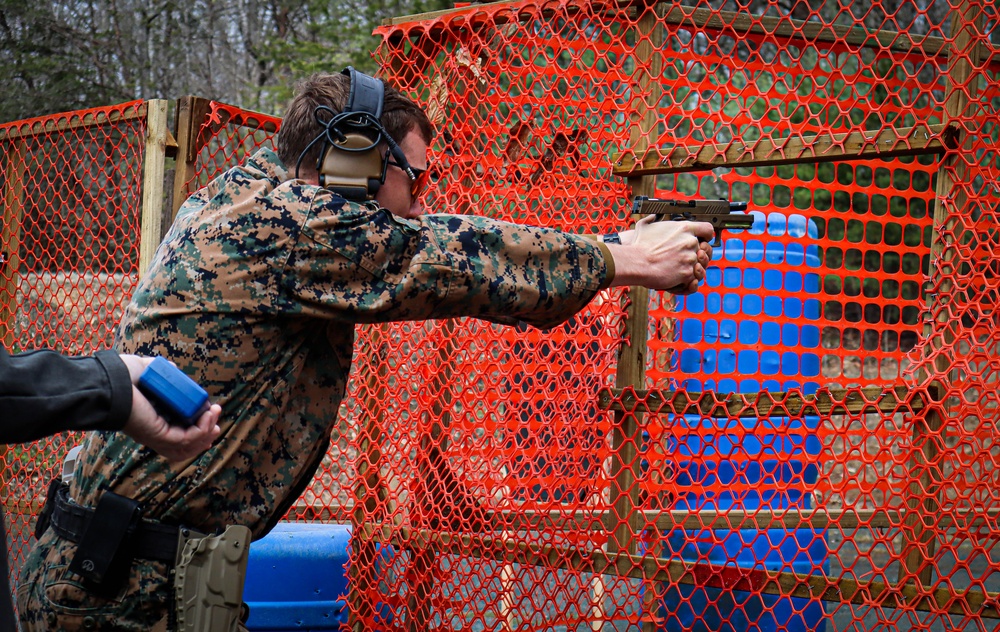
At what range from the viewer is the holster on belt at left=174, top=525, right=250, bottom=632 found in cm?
245

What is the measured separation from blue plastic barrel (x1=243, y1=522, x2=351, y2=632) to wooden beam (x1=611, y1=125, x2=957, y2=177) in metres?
2.00

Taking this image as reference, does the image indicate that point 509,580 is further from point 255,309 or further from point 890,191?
point 890,191

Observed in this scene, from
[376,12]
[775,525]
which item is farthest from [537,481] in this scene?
[376,12]

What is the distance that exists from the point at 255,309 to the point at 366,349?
1.79m

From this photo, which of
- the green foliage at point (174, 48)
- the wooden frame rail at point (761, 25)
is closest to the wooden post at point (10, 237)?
the wooden frame rail at point (761, 25)

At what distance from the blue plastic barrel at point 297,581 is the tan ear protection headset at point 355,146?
6.72 ft

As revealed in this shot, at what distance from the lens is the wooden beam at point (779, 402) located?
10.4 ft

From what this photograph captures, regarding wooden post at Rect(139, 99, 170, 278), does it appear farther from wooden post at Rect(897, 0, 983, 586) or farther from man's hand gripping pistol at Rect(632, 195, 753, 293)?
wooden post at Rect(897, 0, 983, 586)

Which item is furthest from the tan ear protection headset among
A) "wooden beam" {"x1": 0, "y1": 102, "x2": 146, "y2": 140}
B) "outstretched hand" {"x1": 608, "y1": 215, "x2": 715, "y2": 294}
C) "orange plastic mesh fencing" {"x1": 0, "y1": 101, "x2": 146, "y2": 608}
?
"orange plastic mesh fencing" {"x1": 0, "y1": 101, "x2": 146, "y2": 608}

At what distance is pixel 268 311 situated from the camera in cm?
250

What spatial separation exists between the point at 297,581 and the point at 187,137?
198 centimetres

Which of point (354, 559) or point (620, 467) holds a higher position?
point (620, 467)

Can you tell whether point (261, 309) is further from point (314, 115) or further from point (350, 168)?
point (314, 115)

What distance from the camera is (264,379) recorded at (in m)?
2.59
